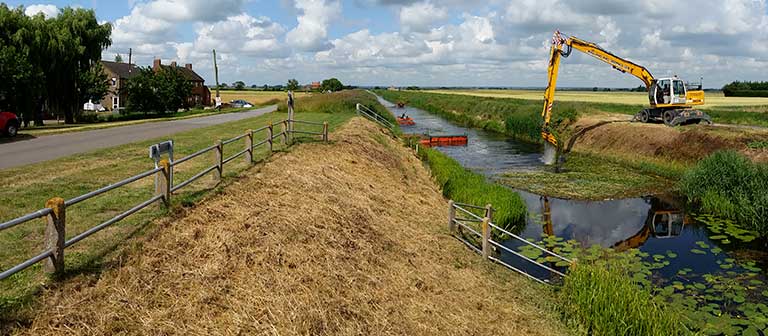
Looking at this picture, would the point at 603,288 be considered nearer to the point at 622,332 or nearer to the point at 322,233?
the point at 622,332

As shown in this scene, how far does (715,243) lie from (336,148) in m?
12.7

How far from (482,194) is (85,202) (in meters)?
12.0

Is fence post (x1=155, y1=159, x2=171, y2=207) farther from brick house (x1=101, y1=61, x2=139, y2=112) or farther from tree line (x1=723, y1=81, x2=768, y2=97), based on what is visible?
tree line (x1=723, y1=81, x2=768, y2=97)

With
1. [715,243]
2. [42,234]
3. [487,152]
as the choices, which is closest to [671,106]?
[487,152]

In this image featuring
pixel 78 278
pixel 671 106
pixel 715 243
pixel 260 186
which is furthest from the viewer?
pixel 671 106

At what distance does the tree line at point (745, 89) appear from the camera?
81.1m

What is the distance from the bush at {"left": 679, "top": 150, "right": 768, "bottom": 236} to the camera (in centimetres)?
1655

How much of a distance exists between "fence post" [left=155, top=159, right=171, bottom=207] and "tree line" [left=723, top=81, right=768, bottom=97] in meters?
90.8

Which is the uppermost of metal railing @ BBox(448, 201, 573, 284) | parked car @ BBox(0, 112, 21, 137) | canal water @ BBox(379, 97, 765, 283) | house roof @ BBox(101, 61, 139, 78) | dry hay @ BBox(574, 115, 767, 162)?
house roof @ BBox(101, 61, 139, 78)

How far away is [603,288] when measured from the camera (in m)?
9.71

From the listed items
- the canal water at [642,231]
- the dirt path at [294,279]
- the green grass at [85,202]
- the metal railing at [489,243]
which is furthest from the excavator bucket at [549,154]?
the dirt path at [294,279]

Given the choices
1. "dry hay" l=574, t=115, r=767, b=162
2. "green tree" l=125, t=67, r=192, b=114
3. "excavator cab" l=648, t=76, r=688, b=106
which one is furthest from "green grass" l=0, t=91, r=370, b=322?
"green tree" l=125, t=67, r=192, b=114

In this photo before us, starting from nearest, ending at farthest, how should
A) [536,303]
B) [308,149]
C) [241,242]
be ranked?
[241,242], [536,303], [308,149]

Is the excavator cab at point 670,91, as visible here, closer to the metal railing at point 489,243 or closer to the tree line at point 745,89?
the metal railing at point 489,243
